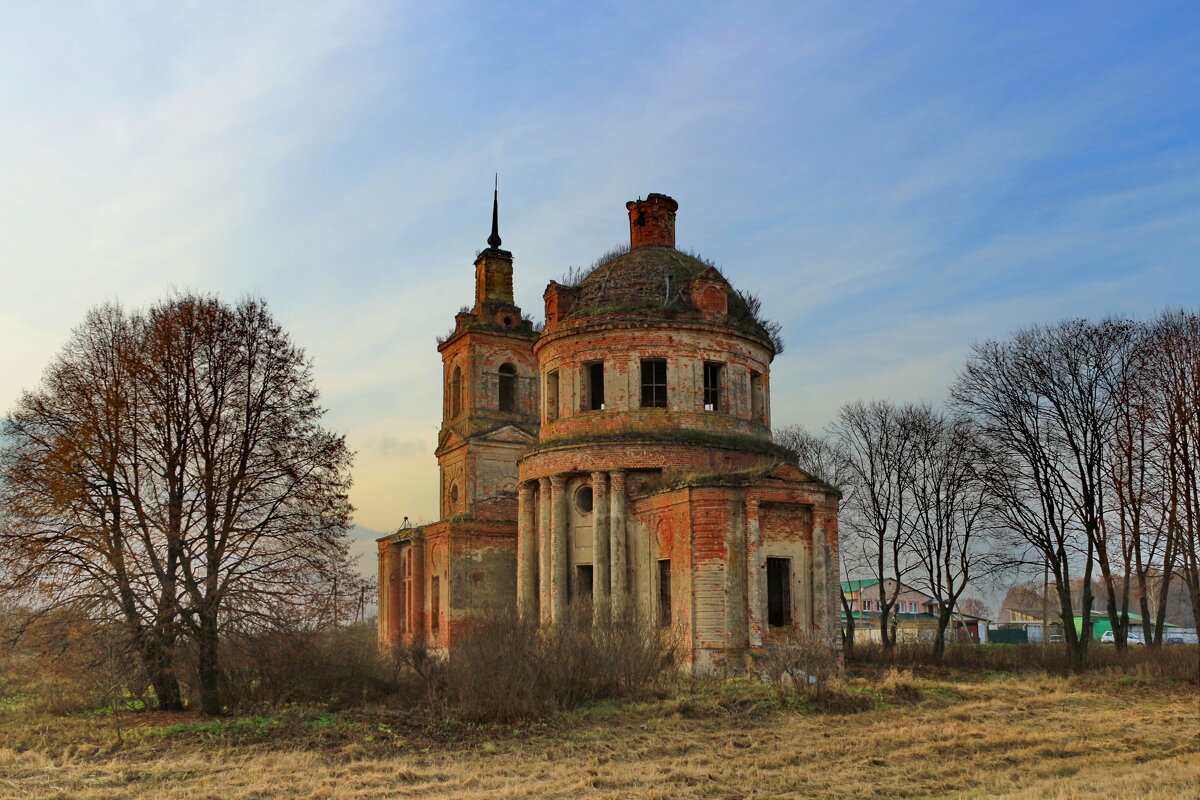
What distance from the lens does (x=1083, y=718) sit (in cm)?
1650

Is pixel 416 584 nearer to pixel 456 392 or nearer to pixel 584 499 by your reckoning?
pixel 456 392

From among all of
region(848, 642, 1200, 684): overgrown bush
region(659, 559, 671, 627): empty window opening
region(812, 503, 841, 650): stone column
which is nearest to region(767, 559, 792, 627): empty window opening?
region(812, 503, 841, 650): stone column

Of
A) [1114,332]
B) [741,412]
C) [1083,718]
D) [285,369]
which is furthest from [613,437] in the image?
[1114,332]

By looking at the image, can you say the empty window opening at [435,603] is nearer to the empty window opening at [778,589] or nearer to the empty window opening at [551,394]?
the empty window opening at [551,394]

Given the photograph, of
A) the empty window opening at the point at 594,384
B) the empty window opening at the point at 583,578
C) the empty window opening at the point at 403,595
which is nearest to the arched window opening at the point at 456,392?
the empty window opening at the point at 403,595

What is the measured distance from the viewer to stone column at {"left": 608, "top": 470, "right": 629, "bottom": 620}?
23.5m

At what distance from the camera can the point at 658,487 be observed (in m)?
23.5

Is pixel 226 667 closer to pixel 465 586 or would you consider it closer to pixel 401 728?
pixel 401 728

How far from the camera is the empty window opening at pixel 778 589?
2248cm

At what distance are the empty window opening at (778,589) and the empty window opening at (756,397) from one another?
4570mm

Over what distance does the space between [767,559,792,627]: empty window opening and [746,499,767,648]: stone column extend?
3.35 feet

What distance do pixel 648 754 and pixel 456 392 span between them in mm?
24352

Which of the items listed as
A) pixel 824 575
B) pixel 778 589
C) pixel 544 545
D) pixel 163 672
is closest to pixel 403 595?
pixel 544 545

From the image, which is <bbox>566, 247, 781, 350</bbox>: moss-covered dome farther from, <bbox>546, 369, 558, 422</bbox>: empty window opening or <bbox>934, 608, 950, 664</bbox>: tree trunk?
<bbox>934, 608, 950, 664</bbox>: tree trunk
